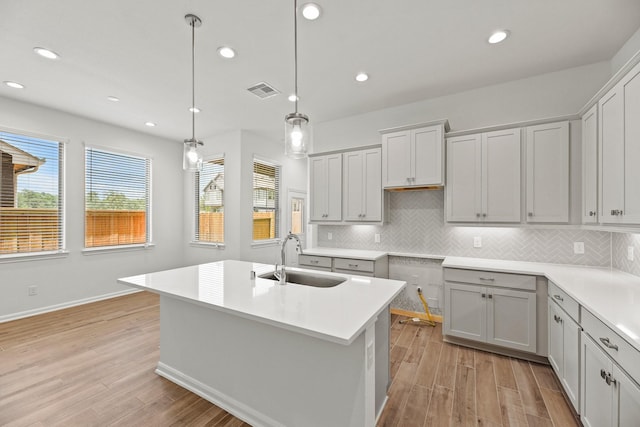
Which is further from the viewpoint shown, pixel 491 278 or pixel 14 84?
pixel 14 84

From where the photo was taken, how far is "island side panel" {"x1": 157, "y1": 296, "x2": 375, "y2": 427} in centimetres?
154

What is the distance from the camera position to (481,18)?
2.17 meters

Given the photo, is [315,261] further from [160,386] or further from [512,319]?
[512,319]

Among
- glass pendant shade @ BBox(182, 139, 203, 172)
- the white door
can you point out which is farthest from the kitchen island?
the white door

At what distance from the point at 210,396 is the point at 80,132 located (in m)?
4.55

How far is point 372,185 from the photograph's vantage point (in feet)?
12.5

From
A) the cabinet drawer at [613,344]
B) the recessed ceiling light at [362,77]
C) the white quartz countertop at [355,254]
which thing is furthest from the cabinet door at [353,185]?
the cabinet drawer at [613,344]

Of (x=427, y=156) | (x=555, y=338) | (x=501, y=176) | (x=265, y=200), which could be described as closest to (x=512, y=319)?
(x=555, y=338)

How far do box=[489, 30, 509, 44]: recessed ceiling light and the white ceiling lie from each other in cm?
6

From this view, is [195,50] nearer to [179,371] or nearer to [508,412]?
[179,371]

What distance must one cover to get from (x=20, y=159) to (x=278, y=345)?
460 centimetres

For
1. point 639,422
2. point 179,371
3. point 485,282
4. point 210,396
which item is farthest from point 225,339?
point 485,282

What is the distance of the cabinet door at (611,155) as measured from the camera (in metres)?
1.96

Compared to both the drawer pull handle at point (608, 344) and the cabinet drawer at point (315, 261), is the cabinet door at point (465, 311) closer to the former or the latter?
the drawer pull handle at point (608, 344)
